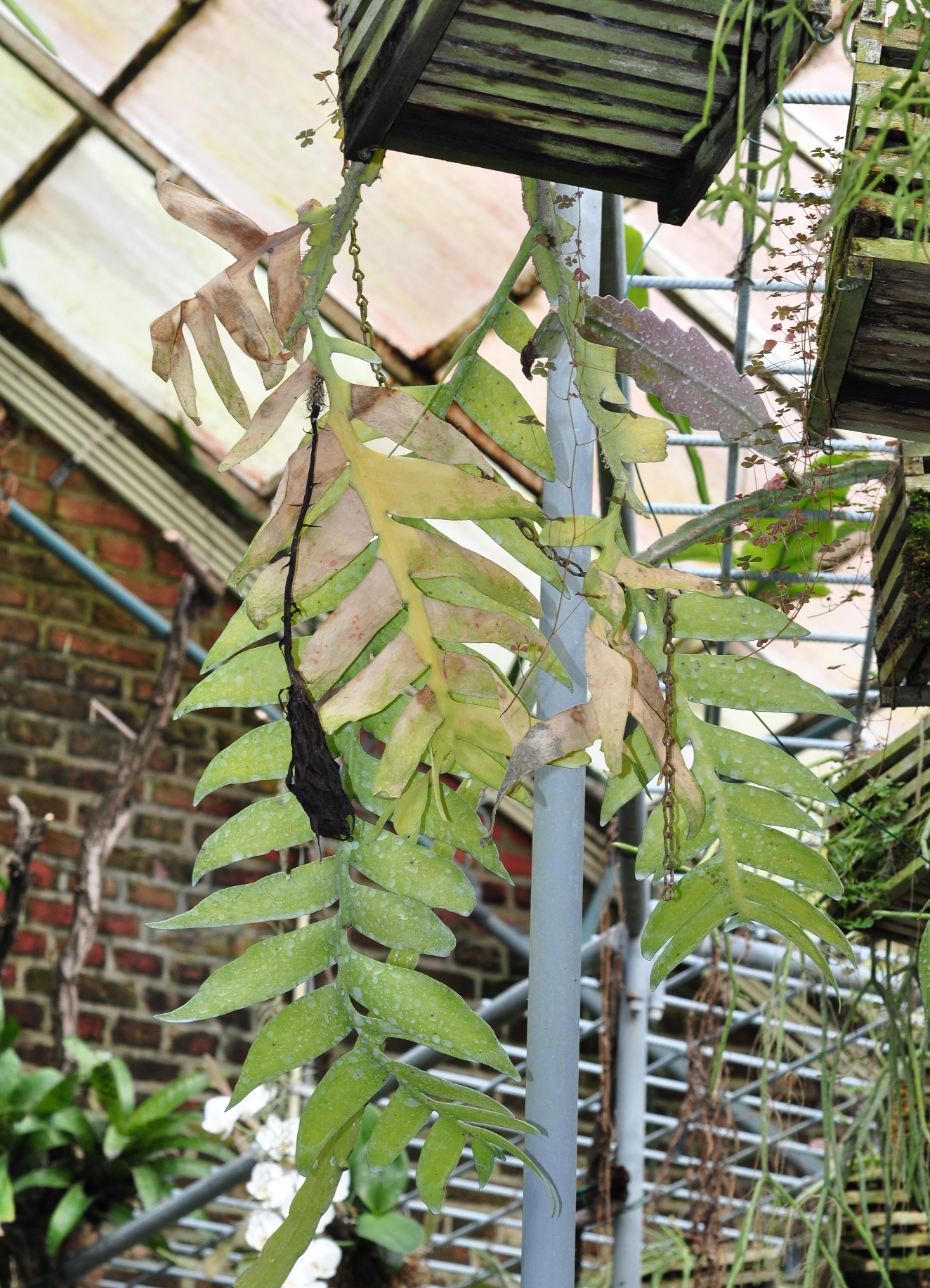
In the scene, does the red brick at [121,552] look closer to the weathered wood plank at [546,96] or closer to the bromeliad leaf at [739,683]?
the bromeliad leaf at [739,683]

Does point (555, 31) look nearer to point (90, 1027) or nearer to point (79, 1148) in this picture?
point (79, 1148)

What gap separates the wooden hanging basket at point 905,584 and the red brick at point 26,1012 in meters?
2.53

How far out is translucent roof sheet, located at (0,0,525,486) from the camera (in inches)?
109

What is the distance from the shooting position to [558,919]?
0.84 meters

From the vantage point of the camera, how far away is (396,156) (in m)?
2.73

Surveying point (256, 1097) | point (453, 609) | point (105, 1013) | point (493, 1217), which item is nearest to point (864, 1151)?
point (493, 1217)

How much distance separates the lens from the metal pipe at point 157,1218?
2.25 metres

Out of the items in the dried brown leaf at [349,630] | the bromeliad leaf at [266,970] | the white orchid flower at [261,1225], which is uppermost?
the dried brown leaf at [349,630]

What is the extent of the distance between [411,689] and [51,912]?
2.65m

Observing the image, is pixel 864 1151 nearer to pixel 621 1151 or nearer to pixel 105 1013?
pixel 621 1151

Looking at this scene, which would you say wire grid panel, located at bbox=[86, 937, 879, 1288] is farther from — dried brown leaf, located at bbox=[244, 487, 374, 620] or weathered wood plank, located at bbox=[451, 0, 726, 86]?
weathered wood plank, located at bbox=[451, 0, 726, 86]

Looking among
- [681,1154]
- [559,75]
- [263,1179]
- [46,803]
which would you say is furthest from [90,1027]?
[559,75]

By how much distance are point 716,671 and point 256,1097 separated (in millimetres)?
1526

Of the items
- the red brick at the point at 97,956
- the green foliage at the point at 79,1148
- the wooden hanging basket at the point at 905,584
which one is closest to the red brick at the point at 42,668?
the red brick at the point at 97,956
